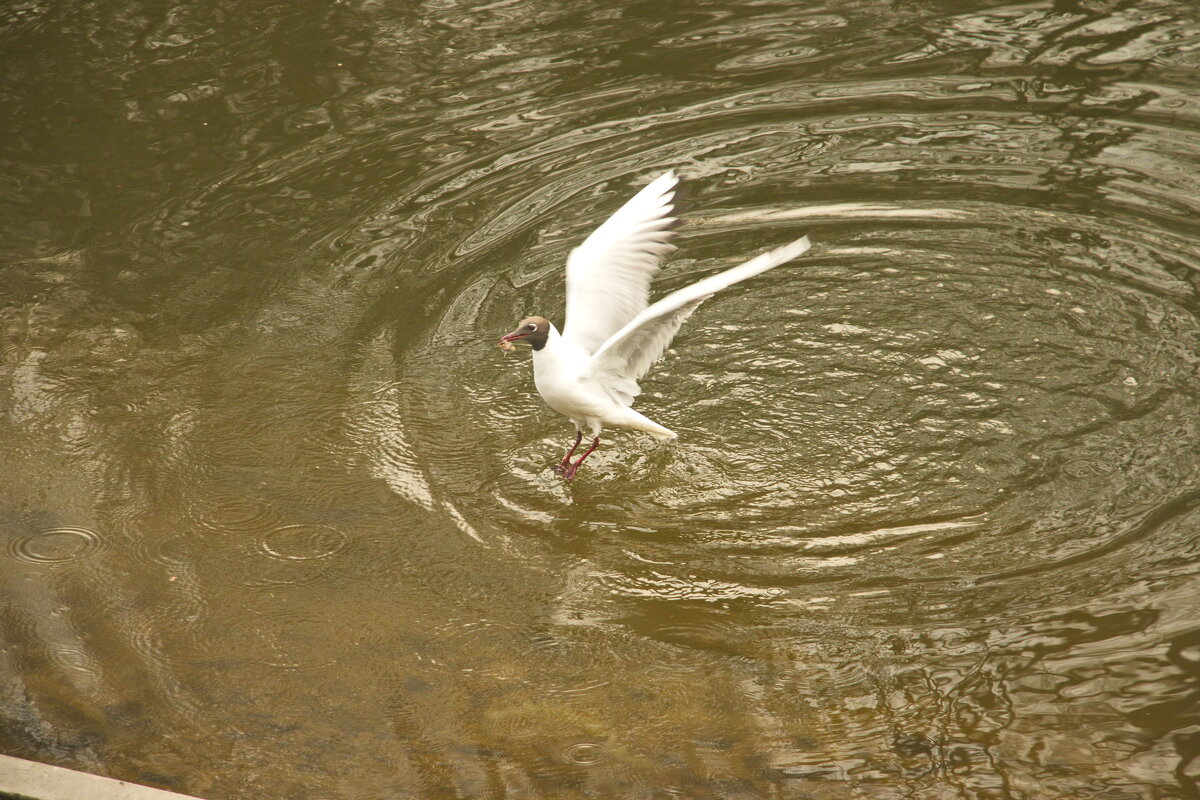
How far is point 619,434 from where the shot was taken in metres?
6.09

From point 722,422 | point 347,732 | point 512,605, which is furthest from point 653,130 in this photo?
point 347,732

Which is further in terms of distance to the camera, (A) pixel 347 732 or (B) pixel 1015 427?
(B) pixel 1015 427

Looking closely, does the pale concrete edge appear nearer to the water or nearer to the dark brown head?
the water

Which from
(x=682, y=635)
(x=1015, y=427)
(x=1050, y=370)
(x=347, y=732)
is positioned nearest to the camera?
(x=347, y=732)

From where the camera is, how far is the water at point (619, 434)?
4.14 metres

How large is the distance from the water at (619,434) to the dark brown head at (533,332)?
62 cm

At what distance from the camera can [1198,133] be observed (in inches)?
303

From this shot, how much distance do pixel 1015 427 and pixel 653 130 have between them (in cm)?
403

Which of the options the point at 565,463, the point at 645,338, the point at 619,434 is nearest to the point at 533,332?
the point at 645,338

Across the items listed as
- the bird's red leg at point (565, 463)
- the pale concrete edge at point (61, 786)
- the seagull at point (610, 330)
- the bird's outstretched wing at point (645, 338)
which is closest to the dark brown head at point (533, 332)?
the seagull at point (610, 330)

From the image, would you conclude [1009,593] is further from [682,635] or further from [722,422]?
[722,422]

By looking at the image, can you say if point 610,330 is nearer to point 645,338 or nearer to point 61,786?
point 645,338

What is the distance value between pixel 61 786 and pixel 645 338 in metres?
3.05

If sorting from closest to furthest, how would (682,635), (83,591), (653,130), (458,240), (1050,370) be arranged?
(682,635) < (83,591) < (1050,370) < (458,240) < (653,130)
